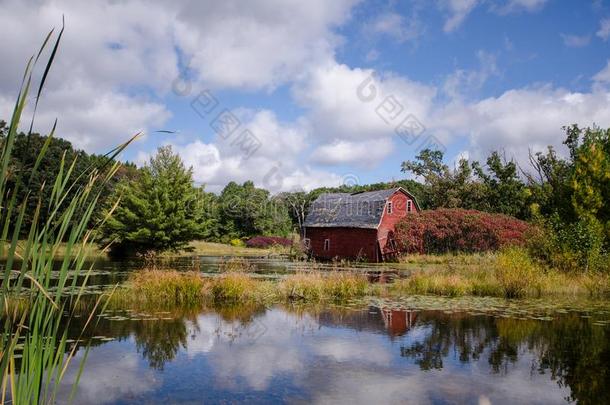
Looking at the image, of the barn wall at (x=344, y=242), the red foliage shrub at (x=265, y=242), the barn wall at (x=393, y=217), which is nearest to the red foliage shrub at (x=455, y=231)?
the barn wall at (x=393, y=217)

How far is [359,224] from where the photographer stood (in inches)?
1423

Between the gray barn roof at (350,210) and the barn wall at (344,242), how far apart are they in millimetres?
489

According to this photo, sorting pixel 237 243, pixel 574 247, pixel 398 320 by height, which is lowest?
pixel 398 320

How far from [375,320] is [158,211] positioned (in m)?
25.0

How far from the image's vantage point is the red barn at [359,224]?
35438 millimetres

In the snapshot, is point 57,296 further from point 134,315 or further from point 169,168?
point 169,168

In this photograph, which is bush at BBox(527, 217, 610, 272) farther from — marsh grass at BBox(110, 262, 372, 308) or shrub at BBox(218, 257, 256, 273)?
shrub at BBox(218, 257, 256, 273)

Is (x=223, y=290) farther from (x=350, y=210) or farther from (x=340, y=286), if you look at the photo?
(x=350, y=210)

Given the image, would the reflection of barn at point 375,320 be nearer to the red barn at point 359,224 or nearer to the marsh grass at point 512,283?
the marsh grass at point 512,283

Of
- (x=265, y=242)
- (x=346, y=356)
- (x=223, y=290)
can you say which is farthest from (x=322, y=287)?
(x=265, y=242)

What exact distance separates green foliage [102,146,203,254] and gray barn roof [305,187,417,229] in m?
9.55

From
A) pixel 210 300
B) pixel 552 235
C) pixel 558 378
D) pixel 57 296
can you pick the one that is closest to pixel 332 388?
pixel 558 378

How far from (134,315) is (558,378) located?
8.71m

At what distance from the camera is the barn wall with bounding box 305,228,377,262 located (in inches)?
1396
